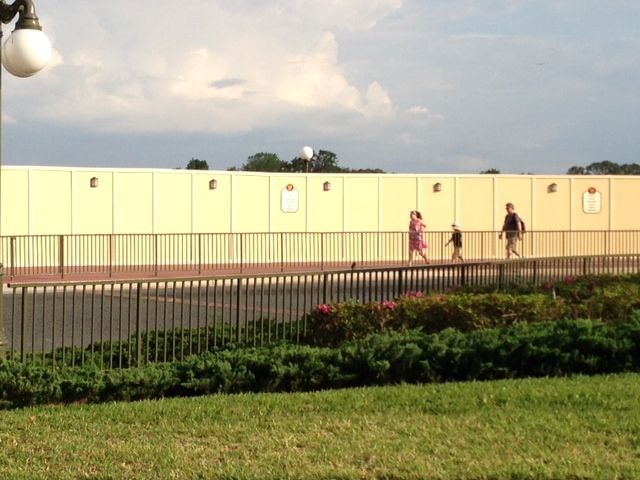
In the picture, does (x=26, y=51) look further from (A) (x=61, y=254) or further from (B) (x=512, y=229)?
(B) (x=512, y=229)

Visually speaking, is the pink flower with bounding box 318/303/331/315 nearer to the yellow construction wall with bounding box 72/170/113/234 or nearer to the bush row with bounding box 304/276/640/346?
the bush row with bounding box 304/276/640/346

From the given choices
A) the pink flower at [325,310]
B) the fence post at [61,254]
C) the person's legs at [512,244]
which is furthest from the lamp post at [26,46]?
the person's legs at [512,244]

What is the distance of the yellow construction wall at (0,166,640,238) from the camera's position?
3052cm

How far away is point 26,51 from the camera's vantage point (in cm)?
884

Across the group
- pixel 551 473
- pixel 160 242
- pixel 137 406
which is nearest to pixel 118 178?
pixel 160 242

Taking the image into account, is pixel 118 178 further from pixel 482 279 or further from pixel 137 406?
pixel 137 406

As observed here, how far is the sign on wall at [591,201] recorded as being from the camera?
36688 millimetres

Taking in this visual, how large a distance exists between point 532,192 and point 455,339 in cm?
2750

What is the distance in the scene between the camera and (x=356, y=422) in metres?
7.16

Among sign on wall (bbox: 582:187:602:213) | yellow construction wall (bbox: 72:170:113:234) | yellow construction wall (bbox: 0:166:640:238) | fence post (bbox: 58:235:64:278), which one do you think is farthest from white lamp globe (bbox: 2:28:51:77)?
sign on wall (bbox: 582:187:602:213)

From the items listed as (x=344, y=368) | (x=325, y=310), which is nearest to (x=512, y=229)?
(x=325, y=310)

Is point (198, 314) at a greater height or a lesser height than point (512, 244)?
lesser

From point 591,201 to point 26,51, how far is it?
3070 centimetres

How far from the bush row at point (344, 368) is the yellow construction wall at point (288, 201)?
2173 centimetres
